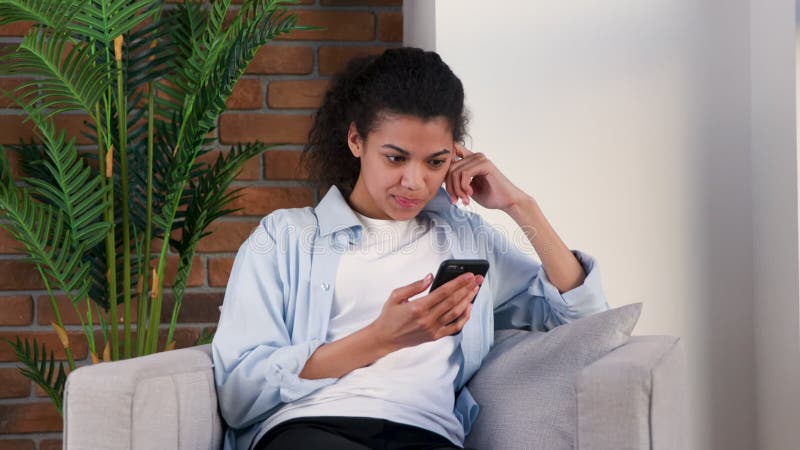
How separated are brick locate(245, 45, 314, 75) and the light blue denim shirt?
105 centimetres

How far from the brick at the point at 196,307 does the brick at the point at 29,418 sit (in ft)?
1.44

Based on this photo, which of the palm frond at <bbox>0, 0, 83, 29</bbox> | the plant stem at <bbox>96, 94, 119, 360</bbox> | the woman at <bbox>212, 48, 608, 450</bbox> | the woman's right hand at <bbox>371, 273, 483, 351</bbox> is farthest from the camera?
the plant stem at <bbox>96, 94, 119, 360</bbox>

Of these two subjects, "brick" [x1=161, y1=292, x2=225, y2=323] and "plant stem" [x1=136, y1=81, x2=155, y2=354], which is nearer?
"plant stem" [x1=136, y1=81, x2=155, y2=354]

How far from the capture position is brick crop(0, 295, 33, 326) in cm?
269

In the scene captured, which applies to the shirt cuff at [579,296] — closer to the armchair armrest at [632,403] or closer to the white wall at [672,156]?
the armchair armrest at [632,403]

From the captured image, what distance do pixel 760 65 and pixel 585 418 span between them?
138 centimetres

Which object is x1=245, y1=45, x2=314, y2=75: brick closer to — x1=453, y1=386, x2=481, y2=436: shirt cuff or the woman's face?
the woman's face

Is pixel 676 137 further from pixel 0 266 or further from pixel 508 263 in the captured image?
pixel 0 266

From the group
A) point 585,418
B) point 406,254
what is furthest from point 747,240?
point 585,418

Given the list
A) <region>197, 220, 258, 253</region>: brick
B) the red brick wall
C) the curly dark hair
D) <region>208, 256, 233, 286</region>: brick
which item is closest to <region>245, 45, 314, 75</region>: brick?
the red brick wall

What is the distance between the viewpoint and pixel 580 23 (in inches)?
91.4

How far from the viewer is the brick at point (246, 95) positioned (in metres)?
2.74

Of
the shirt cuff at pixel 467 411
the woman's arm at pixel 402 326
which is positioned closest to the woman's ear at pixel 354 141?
the woman's arm at pixel 402 326

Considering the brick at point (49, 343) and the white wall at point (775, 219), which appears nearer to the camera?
the white wall at point (775, 219)
